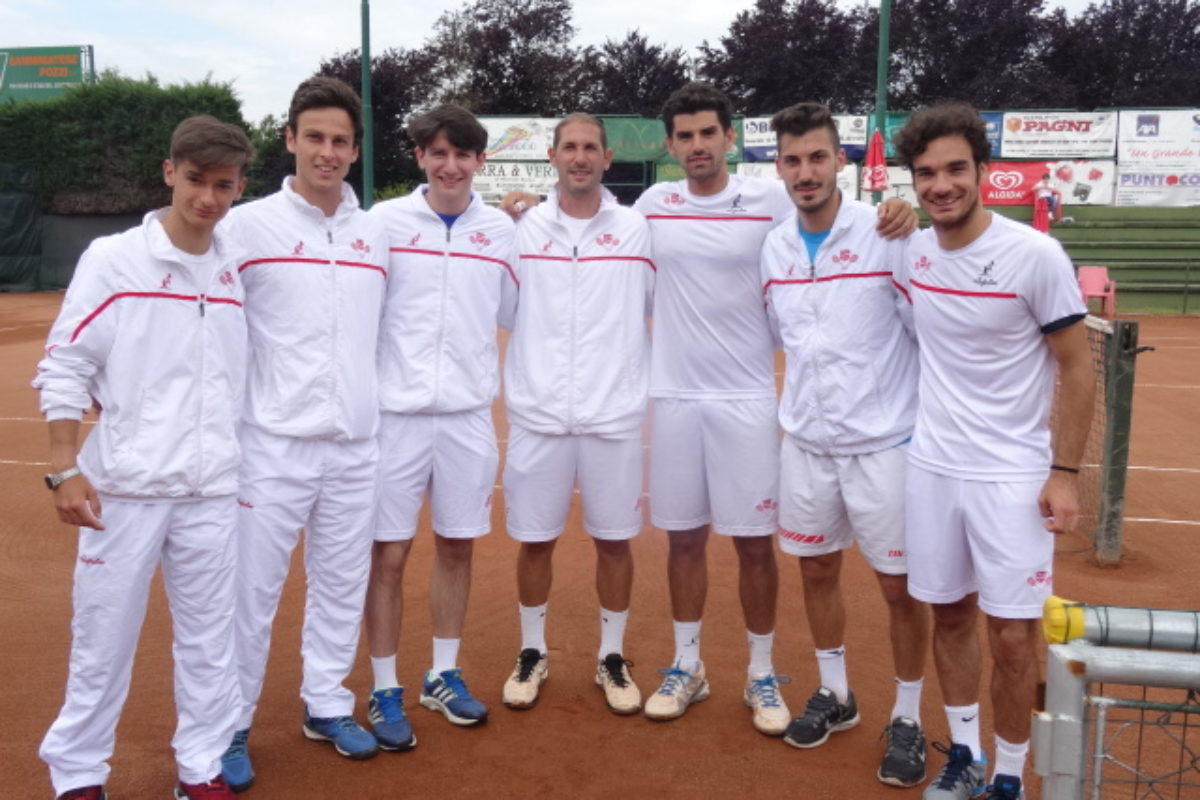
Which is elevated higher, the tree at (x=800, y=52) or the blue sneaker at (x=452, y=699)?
the tree at (x=800, y=52)

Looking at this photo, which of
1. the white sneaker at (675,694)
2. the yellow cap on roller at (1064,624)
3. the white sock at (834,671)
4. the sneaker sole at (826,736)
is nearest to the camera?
the yellow cap on roller at (1064,624)

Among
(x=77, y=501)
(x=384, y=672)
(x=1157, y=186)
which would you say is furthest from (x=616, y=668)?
(x=1157, y=186)

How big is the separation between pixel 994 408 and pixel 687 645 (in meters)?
1.80

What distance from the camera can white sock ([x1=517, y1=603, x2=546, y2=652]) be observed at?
485 cm

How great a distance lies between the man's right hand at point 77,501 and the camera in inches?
134

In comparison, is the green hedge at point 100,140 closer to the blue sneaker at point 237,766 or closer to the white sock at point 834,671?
the blue sneaker at point 237,766

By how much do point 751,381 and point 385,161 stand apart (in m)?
35.3

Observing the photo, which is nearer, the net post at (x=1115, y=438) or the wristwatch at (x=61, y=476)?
the wristwatch at (x=61, y=476)

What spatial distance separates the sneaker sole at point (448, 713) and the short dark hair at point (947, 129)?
9.03ft

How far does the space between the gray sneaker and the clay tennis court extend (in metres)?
0.16

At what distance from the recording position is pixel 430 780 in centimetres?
407

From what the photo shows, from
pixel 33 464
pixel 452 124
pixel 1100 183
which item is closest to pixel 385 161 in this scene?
pixel 1100 183

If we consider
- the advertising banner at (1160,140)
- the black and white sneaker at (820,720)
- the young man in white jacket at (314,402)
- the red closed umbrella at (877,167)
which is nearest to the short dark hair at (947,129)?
the young man in white jacket at (314,402)

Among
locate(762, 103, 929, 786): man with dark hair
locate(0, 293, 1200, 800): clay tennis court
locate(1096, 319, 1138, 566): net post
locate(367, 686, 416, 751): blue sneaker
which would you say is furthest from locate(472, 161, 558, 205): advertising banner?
locate(367, 686, 416, 751): blue sneaker
